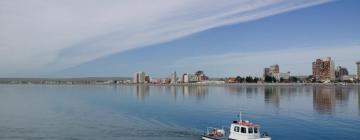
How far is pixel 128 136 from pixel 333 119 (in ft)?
119

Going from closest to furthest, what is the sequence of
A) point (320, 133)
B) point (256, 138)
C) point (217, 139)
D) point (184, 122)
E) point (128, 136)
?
point (256, 138)
point (217, 139)
point (128, 136)
point (320, 133)
point (184, 122)

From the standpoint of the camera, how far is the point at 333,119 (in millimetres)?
72750

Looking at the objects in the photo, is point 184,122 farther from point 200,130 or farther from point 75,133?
point 75,133

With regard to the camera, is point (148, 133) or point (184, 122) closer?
point (148, 133)

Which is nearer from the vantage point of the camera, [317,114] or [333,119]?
[333,119]

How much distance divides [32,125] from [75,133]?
35.5 feet

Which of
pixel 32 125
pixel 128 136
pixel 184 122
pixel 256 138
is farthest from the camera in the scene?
pixel 184 122

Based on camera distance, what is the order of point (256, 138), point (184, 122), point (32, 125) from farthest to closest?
1. point (184, 122)
2. point (32, 125)
3. point (256, 138)

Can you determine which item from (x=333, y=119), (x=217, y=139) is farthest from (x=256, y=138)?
(x=333, y=119)

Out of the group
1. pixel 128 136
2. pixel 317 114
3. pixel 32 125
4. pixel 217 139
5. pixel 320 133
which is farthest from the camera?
pixel 317 114

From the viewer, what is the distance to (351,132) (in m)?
58.7

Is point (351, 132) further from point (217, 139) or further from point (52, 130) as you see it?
point (52, 130)

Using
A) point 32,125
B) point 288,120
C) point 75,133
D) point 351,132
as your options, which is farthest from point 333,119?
point 32,125

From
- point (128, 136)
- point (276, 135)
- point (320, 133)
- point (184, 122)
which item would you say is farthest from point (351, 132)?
point (128, 136)
